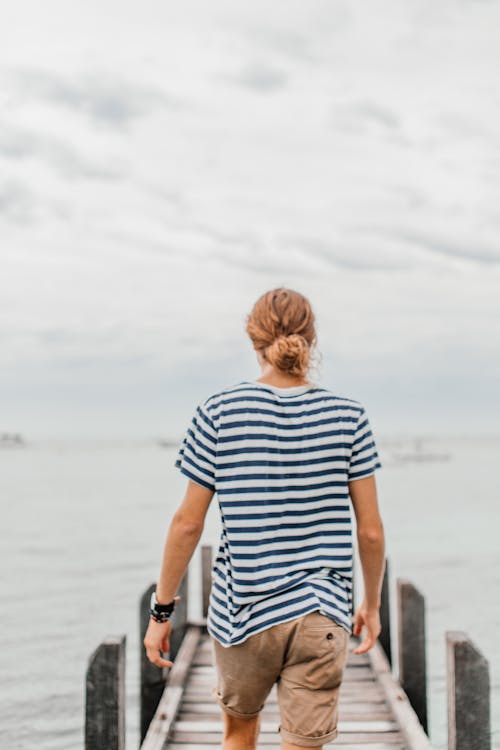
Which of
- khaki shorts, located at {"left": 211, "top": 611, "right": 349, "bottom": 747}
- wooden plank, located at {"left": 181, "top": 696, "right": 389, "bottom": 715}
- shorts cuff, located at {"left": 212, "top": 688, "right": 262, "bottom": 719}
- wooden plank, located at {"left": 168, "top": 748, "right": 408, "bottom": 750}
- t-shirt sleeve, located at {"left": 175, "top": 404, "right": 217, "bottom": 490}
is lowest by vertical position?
wooden plank, located at {"left": 168, "top": 748, "right": 408, "bottom": 750}

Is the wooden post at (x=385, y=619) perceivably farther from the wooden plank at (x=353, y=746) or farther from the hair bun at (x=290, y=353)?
the hair bun at (x=290, y=353)

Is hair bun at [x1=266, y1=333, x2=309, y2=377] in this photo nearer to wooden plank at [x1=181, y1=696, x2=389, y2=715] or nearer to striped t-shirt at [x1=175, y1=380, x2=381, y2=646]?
striped t-shirt at [x1=175, y1=380, x2=381, y2=646]

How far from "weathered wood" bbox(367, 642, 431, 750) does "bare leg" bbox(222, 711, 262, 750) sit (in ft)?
7.89

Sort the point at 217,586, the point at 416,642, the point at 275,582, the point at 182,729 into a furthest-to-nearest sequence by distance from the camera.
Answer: the point at 416,642 < the point at 182,729 < the point at 217,586 < the point at 275,582

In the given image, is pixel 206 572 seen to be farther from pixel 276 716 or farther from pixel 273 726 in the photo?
pixel 273 726

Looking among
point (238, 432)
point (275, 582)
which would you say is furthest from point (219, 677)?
point (238, 432)

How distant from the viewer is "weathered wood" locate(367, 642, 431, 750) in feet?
16.3

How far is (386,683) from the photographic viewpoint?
6211 millimetres

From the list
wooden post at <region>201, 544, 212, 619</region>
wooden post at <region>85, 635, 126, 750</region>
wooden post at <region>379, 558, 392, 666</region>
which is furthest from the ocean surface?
wooden post at <region>85, 635, 126, 750</region>

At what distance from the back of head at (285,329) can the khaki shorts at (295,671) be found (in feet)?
2.85

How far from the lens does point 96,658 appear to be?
13.6 ft

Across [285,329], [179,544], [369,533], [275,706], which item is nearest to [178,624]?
[275,706]

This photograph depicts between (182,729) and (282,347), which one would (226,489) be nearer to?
(282,347)

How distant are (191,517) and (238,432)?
0.38 m
